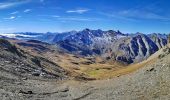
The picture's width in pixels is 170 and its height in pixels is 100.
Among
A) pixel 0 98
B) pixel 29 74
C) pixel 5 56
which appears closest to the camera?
pixel 0 98

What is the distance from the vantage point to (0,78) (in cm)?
6316

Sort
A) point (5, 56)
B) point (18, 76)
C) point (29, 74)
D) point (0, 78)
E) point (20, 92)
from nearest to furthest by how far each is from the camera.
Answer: point (20, 92)
point (0, 78)
point (18, 76)
point (29, 74)
point (5, 56)

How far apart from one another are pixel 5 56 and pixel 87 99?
4632cm

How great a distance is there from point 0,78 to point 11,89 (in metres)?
8.55

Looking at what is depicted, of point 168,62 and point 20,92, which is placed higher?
point 168,62

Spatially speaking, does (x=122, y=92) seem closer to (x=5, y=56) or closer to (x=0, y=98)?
(x=0, y=98)

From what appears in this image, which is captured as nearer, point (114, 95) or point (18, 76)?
point (114, 95)

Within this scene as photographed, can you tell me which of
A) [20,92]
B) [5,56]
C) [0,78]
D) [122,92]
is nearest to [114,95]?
[122,92]

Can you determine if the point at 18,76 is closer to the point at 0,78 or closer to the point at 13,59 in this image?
the point at 0,78

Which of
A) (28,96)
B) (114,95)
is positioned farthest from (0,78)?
(114,95)

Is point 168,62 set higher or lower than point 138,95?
higher

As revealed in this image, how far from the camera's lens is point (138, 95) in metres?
48.8

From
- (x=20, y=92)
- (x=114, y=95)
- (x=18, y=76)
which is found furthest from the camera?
(x=18, y=76)

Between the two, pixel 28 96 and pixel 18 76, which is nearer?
pixel 28 96
